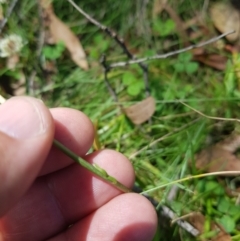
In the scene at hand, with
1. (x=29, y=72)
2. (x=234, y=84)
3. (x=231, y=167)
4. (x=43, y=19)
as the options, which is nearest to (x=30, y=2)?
(x=43, y=19)

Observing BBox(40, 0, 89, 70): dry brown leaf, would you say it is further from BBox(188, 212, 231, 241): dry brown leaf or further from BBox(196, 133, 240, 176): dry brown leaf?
BBox(188, 212, 231, 241): dry brown leaf

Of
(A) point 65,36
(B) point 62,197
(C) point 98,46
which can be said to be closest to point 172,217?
(B) point 62,197

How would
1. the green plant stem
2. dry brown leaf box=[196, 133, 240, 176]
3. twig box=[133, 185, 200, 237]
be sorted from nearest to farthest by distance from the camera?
the green plant stem → twig box=[133, 185, 200, 237] → dry brown leaf box=[196, 133, 240, 176]

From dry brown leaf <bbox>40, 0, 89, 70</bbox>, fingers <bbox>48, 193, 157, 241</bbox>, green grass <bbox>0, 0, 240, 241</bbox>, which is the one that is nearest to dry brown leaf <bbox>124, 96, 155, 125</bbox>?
green grass <bbox>0, 0, 240, 241</bbox>

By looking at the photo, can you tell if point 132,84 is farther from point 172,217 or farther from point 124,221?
point 124,221

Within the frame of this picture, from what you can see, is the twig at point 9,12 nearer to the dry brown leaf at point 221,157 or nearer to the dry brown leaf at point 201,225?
the dry brown leaf at point 221,157

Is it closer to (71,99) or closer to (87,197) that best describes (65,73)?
(71,99)

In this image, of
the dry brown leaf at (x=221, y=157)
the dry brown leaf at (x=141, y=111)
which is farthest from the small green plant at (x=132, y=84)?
the dry brown leaf at (x=221, y=157)
